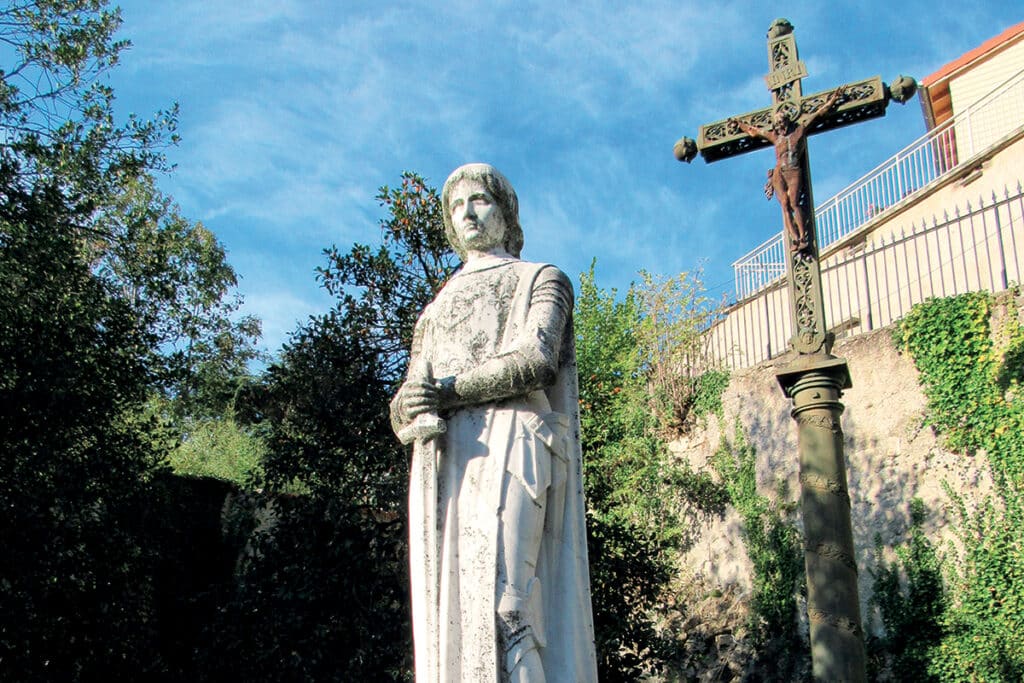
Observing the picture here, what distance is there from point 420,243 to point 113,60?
4070mm

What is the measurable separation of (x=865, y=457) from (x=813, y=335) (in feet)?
12.1

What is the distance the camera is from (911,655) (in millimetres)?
11234

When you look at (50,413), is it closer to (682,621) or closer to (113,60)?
(113,60)

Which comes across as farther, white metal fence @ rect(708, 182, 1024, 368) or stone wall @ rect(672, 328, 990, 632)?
white metal fence @ rect(708, 182, 1024, 368)

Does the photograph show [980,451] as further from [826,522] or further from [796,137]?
[796,137]

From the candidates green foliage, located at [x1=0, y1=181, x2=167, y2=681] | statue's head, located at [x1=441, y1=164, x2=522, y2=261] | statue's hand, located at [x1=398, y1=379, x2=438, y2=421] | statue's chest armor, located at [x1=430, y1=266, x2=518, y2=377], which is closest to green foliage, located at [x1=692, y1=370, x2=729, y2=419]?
green foliage, located at [x1=0, y1=181, x2=167, y2=681]

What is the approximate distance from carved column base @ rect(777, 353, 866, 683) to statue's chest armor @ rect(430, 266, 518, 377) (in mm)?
5247

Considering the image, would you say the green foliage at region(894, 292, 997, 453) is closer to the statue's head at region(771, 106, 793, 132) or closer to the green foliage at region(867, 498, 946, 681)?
the green foliage at region(867, 498, 946, 681)

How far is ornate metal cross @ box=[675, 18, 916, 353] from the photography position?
32.3 feet

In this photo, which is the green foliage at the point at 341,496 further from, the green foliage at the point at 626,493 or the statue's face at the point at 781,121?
the statue's face at the point at 781,121

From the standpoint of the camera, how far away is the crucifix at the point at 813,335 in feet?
29.1

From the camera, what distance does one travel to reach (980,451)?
11.6m

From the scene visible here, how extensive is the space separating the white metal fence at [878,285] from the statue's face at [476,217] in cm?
983

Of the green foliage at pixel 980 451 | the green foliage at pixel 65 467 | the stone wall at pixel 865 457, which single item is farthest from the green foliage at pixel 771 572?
the green foliage at pixel 65 467
